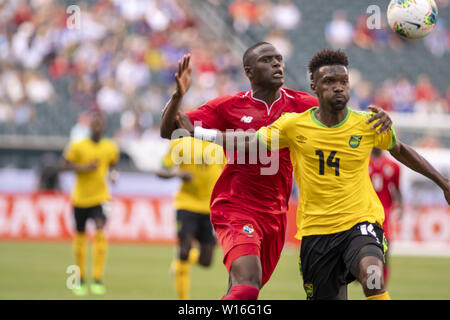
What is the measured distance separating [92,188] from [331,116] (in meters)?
8.08

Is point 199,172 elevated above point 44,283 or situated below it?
above

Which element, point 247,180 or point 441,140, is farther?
point 441,140

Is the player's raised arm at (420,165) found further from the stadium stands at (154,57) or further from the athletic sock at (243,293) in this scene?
the stadium stands at (154,57)

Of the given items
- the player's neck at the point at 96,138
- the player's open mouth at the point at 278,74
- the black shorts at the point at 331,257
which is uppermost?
the player's neck at the point at 96,138

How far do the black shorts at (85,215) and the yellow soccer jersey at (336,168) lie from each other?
7.63 metres

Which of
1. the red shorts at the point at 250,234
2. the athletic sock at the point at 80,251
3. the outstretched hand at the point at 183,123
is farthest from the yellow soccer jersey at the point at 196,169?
the outstretched hand at the point at 183,123

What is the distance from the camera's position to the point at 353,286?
1419cm

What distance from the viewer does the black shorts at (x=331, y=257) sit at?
22.0 feet

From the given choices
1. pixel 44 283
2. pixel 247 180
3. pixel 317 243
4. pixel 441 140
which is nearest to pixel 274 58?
pixel 247 180

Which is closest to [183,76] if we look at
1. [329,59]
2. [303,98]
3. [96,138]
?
[329,59]

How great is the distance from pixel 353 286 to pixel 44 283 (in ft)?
16.8
